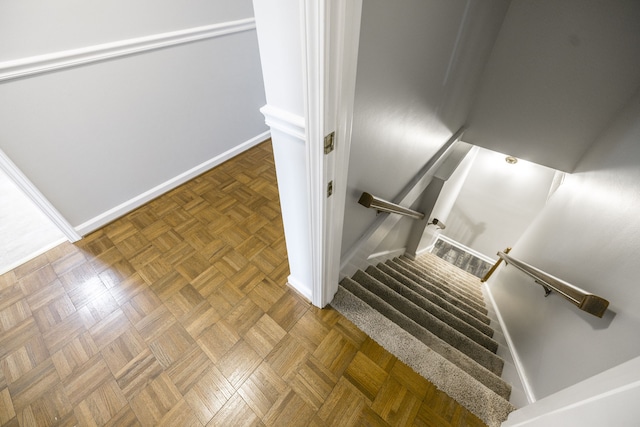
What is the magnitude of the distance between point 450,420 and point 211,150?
2524 millimetres

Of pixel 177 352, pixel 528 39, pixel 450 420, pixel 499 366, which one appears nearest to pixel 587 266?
pixel 499 366

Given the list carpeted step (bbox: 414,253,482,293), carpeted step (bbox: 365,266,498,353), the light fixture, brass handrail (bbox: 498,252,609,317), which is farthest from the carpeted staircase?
the light fixture

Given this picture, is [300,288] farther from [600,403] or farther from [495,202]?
[495,202]

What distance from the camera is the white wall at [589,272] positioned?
0.88 m

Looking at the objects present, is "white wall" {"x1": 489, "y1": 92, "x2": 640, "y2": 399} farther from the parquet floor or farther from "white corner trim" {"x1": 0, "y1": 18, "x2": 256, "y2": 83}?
"white corner trim" {"x1": 0, "y1": 18, "x2": 256, "y2": 83}

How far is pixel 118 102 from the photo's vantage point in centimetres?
169

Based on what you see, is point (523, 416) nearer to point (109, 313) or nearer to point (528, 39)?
point (109, 313)

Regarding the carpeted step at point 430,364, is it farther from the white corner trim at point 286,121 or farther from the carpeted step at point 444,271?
the carpeted step at point 444,271

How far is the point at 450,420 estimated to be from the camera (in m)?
1.12

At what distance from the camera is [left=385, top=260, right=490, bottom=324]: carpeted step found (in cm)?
208

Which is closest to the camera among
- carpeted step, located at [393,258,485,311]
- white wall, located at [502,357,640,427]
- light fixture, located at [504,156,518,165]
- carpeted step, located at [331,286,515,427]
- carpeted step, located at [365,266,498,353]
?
white wall, located at [502,357,640,427]

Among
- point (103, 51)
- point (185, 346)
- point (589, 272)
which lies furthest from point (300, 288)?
point (103, 51)

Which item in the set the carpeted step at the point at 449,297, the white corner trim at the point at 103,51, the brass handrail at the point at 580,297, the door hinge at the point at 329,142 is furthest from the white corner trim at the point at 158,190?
the brass handrail at the point at 580,297

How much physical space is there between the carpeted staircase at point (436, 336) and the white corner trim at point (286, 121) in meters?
0.98
